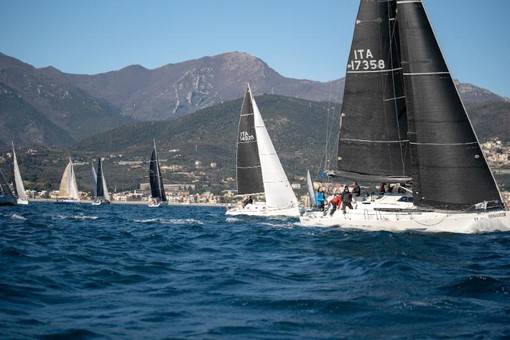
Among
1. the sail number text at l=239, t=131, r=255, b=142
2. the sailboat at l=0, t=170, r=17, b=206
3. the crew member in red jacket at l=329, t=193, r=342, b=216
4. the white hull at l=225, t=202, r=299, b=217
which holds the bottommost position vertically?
the white hull at l=225, t=202, r=299, b=217

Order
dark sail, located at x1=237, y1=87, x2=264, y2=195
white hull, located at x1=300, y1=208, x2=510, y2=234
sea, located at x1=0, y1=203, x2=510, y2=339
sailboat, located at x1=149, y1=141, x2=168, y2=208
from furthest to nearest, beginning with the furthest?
sailboat, located at x1=149, y1=141, x2=168, y2=208 < dark sail, located at x1=237, y1=87, x2=264, y2=195 < white hull, located at x1=300, y1=208, x2=510, y2=234 < sea, located at x1=0, y1=203, x2=510, y2=339

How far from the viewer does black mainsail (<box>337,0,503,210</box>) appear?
2627cm

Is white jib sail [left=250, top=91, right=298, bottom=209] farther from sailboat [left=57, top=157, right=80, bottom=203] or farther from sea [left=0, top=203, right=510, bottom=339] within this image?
sailboat [left=57, top=157, right=80, bottom=203]

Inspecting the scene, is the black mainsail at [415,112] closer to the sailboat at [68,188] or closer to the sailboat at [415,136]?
the sailboat at [415,136]

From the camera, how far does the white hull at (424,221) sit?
2616 cm

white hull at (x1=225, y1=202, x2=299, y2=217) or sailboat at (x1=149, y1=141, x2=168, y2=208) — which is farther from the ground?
sailboat at (x1=149, y1=141, x2=168, y2=208)

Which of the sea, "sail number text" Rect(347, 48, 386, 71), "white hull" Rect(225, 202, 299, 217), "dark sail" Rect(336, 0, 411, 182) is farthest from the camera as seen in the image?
"white hull" Rect(225, 202, 299, 217)

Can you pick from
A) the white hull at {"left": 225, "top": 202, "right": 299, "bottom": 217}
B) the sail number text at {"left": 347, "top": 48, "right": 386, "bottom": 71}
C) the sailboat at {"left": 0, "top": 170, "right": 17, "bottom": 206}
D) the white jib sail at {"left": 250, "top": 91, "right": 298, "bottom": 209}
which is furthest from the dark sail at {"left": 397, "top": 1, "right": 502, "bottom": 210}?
the sailboat at {"left": 0, "top": 170, "right": 17, "bottom": 206}

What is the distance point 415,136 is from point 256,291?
15.2 m

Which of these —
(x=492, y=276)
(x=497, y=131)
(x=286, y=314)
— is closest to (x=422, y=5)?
(x=492, y=276)

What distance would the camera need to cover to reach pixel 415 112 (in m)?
26.9

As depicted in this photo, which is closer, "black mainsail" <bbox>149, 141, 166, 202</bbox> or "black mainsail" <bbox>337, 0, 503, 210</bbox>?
"black mainsail" <bbox>337, 0, 503, 210</bbox>

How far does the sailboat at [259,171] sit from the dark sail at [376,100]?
55.5ft

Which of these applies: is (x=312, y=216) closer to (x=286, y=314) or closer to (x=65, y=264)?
(x=65, y=264)
